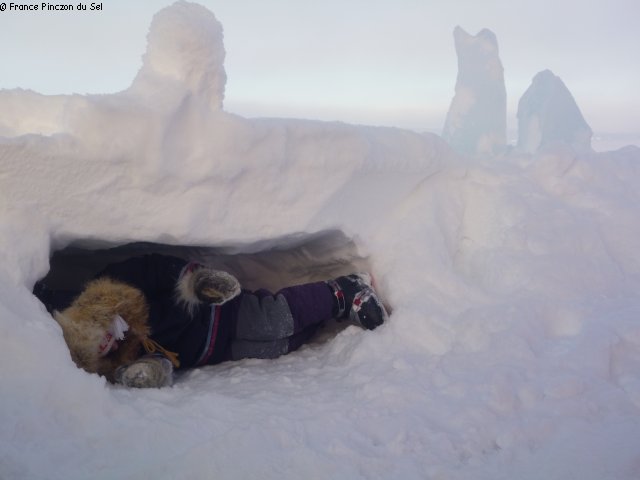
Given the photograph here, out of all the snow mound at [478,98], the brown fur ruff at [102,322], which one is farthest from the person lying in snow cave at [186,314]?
the snow mound at [478,98]

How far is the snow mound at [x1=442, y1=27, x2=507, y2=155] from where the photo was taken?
25.0ft

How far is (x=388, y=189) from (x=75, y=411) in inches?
65.0

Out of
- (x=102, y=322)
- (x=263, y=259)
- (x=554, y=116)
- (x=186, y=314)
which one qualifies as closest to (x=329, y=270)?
(x=263, y=259)

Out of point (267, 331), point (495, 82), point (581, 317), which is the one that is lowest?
point (267, 331)

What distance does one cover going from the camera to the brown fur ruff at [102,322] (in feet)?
5.85

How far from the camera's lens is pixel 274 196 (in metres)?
2.24

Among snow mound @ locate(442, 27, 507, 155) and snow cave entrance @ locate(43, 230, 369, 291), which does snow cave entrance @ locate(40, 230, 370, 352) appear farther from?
snow mound @ locate(442, 27, 507, 155)

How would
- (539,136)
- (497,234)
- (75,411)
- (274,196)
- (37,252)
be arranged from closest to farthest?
(75,411) < (37,252) < (274,196) < (497,234) < (539,136)

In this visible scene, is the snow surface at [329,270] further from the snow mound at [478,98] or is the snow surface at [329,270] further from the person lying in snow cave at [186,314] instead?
the snow mound at [478,98]

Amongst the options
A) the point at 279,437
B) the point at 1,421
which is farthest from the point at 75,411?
the point at 279,437

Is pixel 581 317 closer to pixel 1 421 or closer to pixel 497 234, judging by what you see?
pixel 497 234

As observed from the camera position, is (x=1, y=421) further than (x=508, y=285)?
No

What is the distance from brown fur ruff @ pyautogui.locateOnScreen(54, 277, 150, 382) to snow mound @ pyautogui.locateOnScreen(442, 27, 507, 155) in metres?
6.90

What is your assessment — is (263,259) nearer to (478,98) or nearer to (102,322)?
(102,322)
